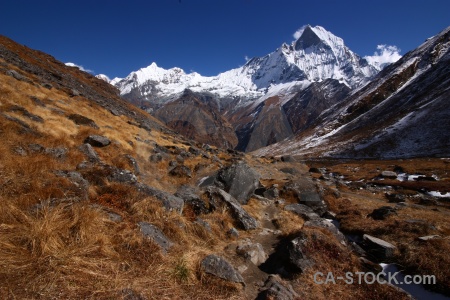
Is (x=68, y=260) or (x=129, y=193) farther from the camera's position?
(x=129, y=193)

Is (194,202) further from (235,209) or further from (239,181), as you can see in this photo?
(239,181)

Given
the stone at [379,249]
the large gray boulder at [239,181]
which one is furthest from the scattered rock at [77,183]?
the stone at [379,249]

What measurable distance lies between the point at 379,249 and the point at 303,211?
5214 mm

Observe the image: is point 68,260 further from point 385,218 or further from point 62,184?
point 385,218

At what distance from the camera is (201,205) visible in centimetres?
991

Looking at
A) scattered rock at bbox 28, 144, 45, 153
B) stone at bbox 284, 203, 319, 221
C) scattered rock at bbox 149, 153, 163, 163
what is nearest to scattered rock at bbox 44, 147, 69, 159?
scattered rock at bbox 28, 144, 45, 153

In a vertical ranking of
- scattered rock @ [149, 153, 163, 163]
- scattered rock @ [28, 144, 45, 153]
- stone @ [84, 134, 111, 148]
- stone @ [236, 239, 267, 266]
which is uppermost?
stone @ [84, 134, 111, 148]

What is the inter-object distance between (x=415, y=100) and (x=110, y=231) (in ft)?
608

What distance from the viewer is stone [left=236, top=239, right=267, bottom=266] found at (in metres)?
7.66

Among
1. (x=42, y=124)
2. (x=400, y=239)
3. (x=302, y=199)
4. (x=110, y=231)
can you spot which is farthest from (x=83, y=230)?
(x=302, y=199)

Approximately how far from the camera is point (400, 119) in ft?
419

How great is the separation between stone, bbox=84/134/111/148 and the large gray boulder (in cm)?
838

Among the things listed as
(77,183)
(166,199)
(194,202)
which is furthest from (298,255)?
(77,183)

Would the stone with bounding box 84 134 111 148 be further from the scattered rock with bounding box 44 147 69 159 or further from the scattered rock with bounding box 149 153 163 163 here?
the scattered rock with bounding box 44 147 69 159
